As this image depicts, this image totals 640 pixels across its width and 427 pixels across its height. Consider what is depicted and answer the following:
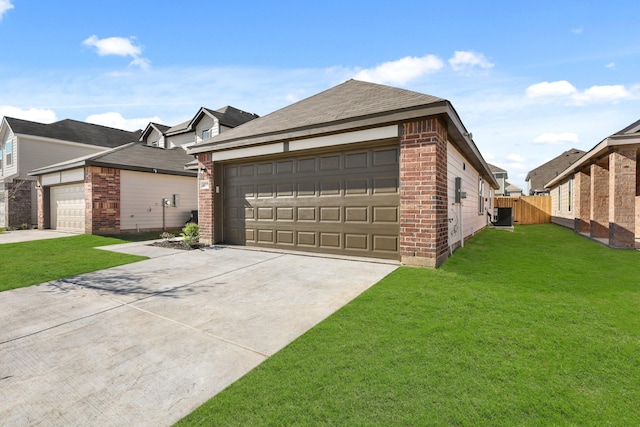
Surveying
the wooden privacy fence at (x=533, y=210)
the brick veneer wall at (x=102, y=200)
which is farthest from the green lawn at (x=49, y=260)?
the wooden privacy fence at (x=533, y=210)

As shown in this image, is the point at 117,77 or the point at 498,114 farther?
the point at 498,114

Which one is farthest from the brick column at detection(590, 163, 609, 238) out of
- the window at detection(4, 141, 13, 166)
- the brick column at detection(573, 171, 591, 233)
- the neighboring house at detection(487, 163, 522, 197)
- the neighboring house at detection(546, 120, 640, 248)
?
the window at detection(4, 141, 13, 166)

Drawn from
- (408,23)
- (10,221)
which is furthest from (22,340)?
(10,221)

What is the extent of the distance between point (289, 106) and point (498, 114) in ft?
25.1

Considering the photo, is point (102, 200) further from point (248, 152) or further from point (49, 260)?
point (248, 152)

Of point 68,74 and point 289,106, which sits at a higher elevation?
point 68,74

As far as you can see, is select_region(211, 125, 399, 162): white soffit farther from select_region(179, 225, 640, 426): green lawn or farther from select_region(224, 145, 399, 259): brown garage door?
select_region(179, 225, 640, 426): green lawn

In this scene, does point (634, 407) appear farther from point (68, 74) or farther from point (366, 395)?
point (68, 74)

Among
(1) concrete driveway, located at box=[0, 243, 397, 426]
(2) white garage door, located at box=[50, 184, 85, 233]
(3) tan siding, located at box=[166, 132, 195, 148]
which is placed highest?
(3) tan siding, located at box=[166, 132, 195, 148]

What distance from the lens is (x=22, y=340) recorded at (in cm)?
312

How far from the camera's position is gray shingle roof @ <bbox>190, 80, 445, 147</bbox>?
6.26 m

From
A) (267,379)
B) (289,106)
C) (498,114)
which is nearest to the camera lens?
(267,379)

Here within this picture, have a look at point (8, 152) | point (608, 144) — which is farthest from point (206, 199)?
point (8, 152)

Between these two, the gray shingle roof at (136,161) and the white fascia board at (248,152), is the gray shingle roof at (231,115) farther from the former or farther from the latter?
the white fascia board at (248,152)
